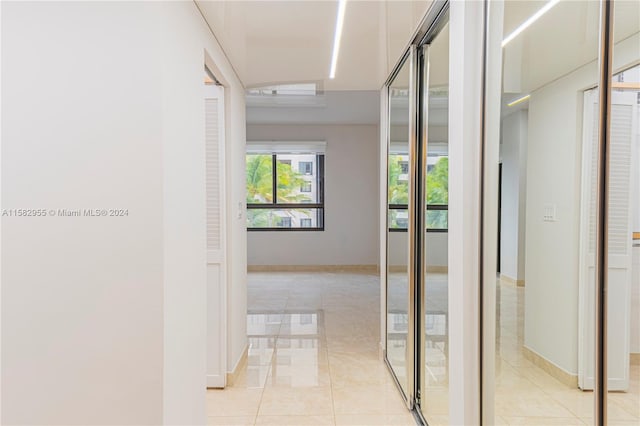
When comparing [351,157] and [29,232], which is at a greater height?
[351,157]

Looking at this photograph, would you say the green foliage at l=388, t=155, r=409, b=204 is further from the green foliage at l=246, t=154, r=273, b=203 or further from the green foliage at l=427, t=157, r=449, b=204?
the green foliage at l=246, t=154, r=273, b=203

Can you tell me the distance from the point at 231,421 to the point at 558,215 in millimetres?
2237

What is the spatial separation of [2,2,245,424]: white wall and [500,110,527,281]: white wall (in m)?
1.31

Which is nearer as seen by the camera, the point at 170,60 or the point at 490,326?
the point at 490,326

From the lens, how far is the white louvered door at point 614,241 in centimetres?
89

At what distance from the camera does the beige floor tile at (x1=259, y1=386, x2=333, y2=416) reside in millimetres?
2639

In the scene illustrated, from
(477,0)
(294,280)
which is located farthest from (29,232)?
(294,280)

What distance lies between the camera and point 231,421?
2.52 meters

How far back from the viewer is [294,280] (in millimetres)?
7270

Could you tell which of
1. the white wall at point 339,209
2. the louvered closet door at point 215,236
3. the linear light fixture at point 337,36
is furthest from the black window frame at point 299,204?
the louvered closet door at point 215,236

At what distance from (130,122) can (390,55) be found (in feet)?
6.41

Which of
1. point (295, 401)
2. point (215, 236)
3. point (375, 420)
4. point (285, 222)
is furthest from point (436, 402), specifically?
point (285, 222)

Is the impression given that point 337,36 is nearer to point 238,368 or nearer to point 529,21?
point 529,21

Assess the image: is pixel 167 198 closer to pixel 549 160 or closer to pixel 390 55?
pixel 549 160
